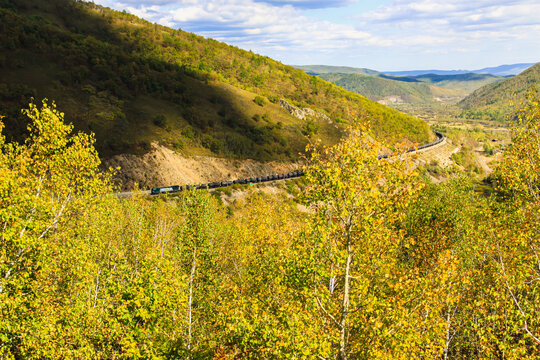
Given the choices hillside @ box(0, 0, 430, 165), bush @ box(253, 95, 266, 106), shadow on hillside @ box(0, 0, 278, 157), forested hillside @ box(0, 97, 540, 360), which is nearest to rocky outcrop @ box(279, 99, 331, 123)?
hillside @ box(0, 0, 430, 165)

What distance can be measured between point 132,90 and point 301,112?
6788 centimetres

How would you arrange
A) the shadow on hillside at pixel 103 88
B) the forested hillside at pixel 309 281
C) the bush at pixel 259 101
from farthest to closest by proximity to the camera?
the bush at pixel 259 101, the shadow on hillside at pixel 103 88, the forested hillside at pixel 309 281


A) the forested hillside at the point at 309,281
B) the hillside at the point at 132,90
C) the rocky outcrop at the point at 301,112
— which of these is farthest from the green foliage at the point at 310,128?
the forested hillside at the point at 309,281

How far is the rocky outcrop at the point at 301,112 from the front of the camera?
140250 mm

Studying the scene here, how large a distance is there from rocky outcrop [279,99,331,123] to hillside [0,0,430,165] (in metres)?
1.17

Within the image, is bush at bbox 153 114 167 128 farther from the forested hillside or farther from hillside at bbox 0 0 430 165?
the forested hillside

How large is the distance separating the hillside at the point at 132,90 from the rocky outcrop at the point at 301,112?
117 centimetres

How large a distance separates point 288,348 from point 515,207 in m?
14.0

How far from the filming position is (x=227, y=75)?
542 feet

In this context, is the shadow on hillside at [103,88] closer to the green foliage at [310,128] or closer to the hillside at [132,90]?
the hillside at [132,90]

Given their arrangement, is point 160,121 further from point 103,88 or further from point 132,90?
point 103,88

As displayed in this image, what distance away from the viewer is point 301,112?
465ft

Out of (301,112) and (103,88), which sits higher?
(103,88)

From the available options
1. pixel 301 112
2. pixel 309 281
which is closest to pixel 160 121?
pixel 301 112
